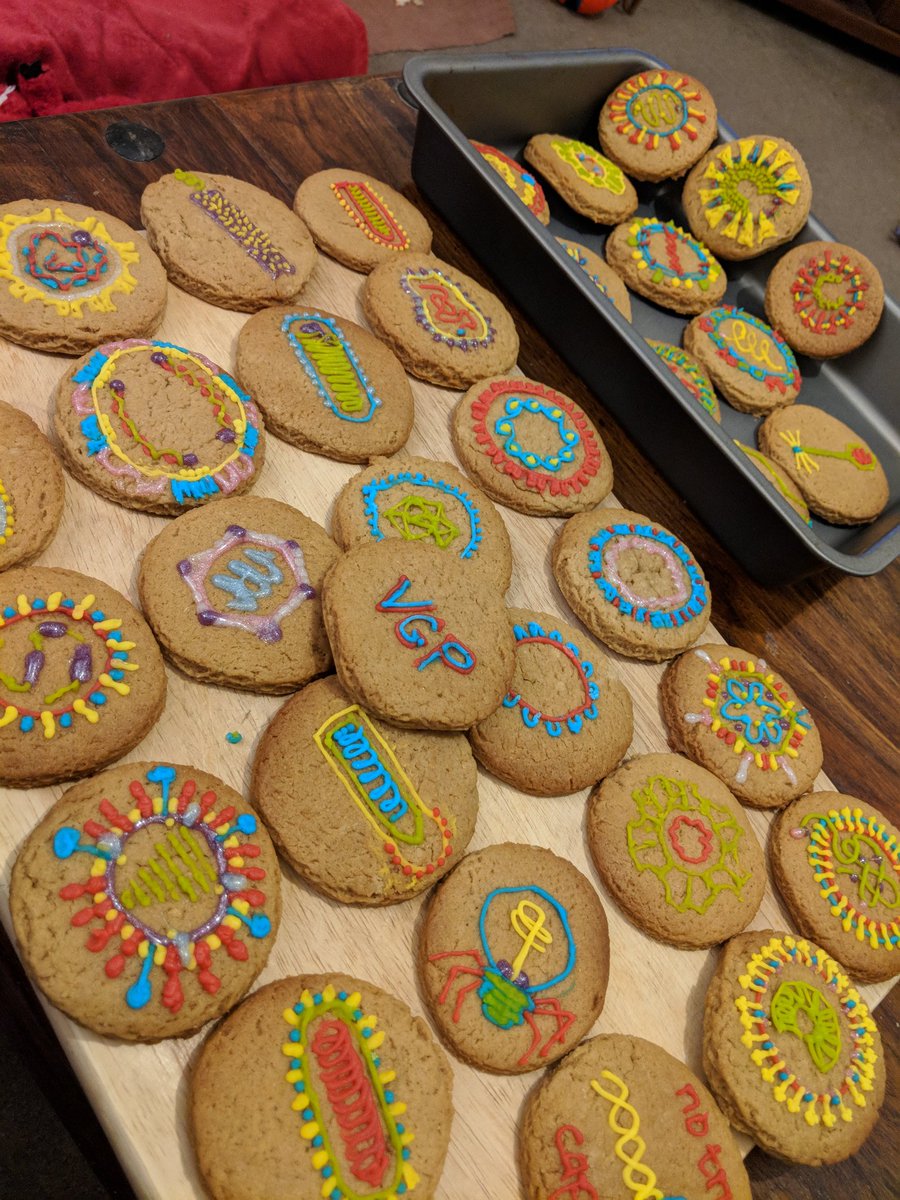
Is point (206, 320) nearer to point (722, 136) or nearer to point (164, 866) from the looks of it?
point (164, 866)

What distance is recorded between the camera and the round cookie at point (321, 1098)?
3.08 ft

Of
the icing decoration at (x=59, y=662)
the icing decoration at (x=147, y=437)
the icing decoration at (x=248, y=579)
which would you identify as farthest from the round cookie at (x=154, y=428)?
the icing decoration at (x=59, y=662)

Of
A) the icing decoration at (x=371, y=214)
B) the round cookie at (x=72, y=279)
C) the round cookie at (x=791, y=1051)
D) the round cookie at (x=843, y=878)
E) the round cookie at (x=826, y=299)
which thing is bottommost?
the round cookie at (x=72, y=279)

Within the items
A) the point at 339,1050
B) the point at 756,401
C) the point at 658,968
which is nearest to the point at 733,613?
the point at 756,401

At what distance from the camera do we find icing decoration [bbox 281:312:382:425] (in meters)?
1.52

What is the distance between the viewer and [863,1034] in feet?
4.21

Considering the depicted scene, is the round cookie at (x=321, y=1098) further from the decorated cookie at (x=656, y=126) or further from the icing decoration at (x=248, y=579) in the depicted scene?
the decorated cookie at (x=656, y=126)

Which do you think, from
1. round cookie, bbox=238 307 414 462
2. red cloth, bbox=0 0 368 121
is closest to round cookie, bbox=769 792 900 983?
round cookie, bbox=238 307 414 462

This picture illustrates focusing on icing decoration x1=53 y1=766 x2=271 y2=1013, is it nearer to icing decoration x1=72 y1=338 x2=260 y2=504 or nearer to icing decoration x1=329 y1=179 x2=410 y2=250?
icing decoration x1=72 y1=338 x2=260 y2=504

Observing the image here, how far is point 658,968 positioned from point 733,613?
77cm

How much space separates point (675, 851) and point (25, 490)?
1.13 metres

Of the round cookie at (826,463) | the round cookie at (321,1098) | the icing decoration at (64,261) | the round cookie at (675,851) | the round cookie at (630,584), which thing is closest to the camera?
the round cookie at (321,1098)

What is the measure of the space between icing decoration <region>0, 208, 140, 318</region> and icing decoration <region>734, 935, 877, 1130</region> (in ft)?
4.94

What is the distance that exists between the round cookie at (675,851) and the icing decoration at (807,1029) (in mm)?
83
